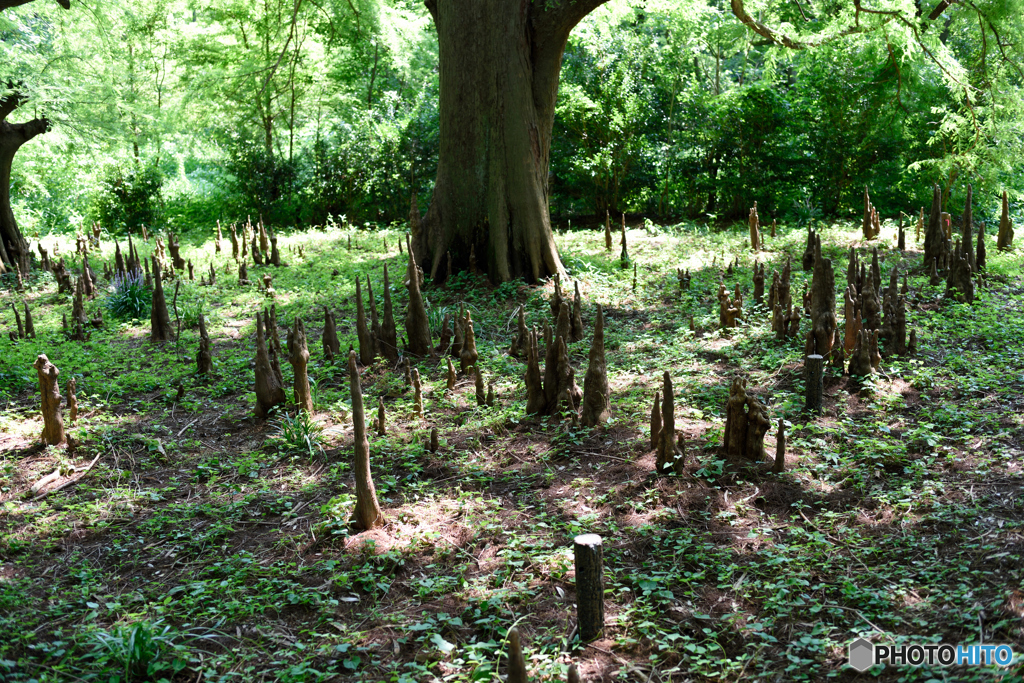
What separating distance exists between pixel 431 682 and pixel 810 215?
12842mm

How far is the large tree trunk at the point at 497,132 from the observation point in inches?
374

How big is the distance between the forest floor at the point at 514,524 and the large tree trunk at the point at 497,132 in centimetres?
209

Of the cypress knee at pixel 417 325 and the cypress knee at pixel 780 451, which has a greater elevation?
the cypress knee at pixel 417 325

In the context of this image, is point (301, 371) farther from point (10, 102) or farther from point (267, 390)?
point (10, 102)

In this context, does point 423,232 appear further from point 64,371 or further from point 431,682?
point 431,682

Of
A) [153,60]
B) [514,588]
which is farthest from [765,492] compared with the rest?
[153,60]

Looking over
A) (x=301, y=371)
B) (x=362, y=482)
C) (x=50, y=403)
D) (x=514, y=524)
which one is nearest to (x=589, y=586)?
(x=514, y=524)

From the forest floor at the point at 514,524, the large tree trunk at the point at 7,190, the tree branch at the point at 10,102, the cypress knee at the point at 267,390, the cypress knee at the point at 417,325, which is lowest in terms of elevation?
the forest floor at the point at 514,524

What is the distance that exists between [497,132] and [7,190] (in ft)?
31.2

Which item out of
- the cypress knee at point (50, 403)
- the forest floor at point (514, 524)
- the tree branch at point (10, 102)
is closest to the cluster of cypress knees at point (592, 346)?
the cypress knee at point (50, 403)

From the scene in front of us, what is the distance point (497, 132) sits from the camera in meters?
9.64

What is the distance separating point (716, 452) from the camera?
5445 millimetres

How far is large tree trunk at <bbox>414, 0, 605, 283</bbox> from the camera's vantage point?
950 cm

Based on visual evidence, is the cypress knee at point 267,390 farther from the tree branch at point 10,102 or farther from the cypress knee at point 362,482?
the tree branch at point 10,102
